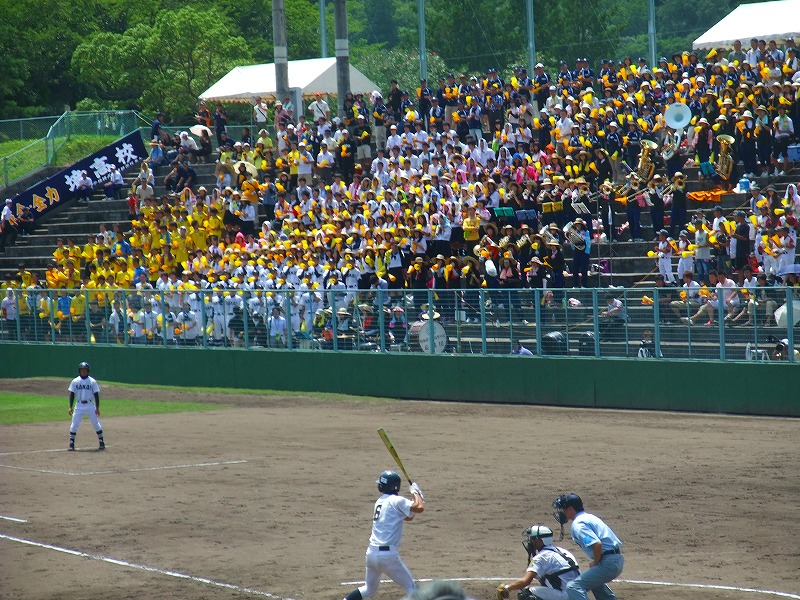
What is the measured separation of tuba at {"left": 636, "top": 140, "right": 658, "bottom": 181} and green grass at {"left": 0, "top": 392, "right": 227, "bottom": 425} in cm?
1226

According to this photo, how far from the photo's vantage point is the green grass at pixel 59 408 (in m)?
29.1

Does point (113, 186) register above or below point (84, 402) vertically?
above

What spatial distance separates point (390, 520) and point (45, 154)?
1677 inches

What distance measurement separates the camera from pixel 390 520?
36.3 feet

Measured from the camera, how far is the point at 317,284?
107 ft

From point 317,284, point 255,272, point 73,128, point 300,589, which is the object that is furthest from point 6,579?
point 73,128

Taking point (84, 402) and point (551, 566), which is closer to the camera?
point (551, 566)

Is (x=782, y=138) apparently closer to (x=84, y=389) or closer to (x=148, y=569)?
(x=84, y=389)

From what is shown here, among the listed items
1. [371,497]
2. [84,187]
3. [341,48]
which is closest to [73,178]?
[84,187]

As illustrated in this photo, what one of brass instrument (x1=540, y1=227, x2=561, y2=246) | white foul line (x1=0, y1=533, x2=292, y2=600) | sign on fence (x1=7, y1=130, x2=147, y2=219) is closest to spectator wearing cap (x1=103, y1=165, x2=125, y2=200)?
sign on fence (x1=7, y1=130, x2=147, y2=219)

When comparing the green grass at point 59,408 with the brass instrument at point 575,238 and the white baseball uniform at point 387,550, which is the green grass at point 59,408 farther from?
the white baseball uniform at point 387,550

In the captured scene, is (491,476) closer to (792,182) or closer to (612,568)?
(612,568)

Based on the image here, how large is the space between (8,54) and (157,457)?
4147cm

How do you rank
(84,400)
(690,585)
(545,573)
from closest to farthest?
1. (545,573)
2. (690,585)
3. (84,400)
